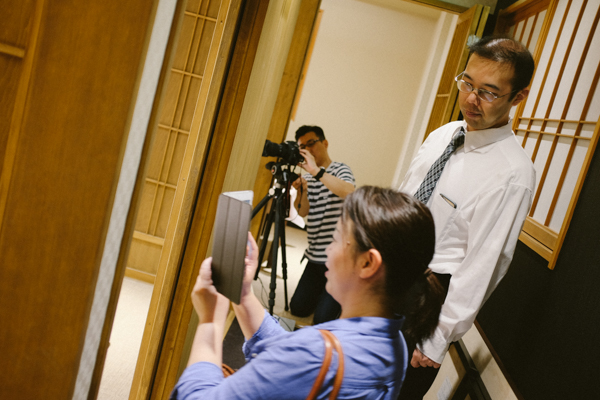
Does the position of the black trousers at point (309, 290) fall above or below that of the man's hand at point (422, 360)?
below

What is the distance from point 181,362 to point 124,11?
4.90 feet

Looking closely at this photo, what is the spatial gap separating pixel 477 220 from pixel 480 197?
8cm

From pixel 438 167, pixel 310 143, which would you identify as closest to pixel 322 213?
pixel 310 143

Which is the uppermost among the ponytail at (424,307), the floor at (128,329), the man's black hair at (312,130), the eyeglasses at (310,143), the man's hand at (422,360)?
the man's black hair at (312,130)

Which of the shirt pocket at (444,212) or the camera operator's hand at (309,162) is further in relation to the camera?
the camera operator's hand at (309,162)

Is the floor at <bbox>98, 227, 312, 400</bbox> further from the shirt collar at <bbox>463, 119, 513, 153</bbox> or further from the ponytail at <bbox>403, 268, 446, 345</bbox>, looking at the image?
the ponytail at <bbox>403, 268, 446, 345</bbox>

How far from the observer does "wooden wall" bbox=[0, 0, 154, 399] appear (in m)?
0.74

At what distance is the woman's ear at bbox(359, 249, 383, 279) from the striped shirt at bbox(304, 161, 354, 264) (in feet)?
7.33

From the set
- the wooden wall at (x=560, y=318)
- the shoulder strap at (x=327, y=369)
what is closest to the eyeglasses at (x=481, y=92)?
the wooden wall at (x=560, y=318)

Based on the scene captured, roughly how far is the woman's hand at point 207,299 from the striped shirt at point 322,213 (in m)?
2.23

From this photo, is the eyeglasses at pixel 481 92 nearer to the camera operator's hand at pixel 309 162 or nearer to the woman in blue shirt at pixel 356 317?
the woman in blue shirt at pixel 356 317

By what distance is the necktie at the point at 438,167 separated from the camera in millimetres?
1713

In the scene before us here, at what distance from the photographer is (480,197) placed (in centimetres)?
151

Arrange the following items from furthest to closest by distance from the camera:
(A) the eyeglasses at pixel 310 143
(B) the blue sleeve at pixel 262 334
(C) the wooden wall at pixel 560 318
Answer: (A) the eyeglasses at pixel 310 143 → (C) the wooden wall at pixel 560 318 → (B) the blue sleeve at pixel 262 334
